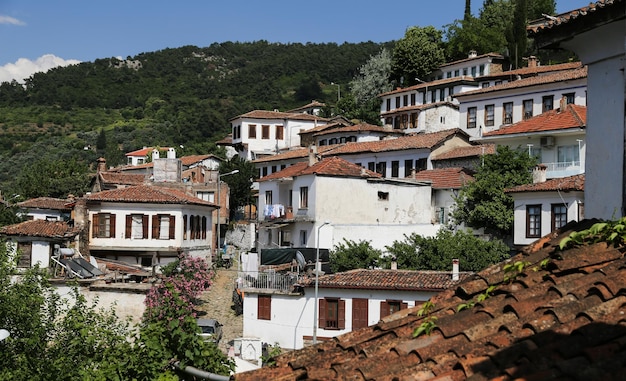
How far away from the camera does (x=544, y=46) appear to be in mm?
8211

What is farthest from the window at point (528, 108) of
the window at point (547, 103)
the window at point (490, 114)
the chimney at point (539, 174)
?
the chimney at point (539, 174)

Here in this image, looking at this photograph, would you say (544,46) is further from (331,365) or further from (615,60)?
(331,365)

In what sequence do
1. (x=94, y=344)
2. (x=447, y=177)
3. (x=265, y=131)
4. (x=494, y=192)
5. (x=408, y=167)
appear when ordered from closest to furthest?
(x=94, y=344), (x=494, y=192), (x=447, y=177), (x=408, y=167), (x=265, y=131)

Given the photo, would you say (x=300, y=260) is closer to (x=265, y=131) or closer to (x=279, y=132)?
(x=265, y=131)

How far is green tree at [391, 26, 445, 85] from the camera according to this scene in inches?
3821

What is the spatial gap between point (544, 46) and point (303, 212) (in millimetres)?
48659

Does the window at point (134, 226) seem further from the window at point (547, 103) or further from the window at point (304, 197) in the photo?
the window at point (547, 103)

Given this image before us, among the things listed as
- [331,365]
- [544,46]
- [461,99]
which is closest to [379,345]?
[331,365]

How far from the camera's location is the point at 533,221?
47.3m

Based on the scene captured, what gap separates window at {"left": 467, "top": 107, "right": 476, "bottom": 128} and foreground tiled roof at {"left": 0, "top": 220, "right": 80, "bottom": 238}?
1215 inches

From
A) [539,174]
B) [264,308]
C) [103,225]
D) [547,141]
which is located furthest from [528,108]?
[103,225]

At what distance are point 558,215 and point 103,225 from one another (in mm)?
27502

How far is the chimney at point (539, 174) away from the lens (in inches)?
1996

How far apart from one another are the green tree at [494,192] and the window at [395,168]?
1066 centimetres
